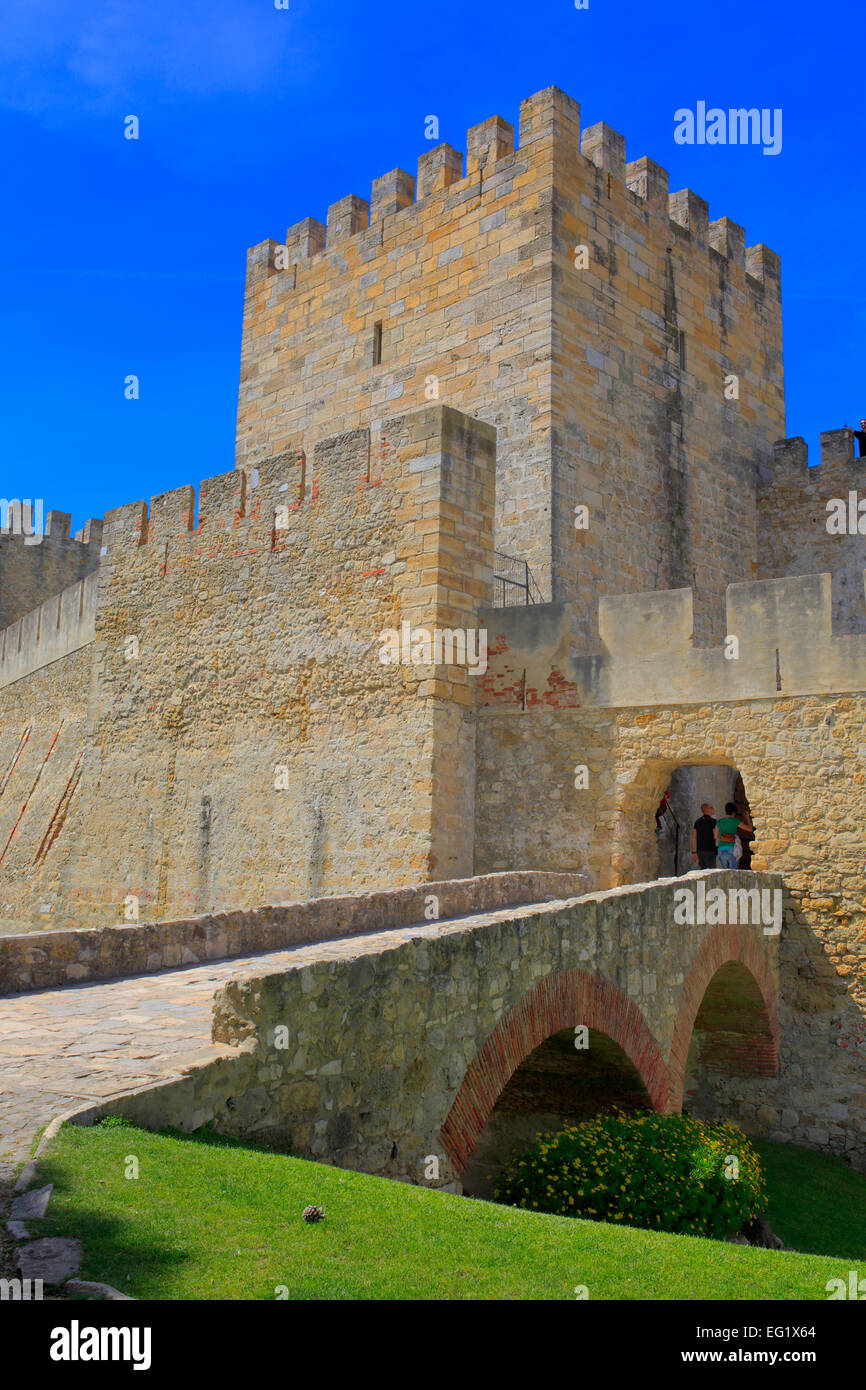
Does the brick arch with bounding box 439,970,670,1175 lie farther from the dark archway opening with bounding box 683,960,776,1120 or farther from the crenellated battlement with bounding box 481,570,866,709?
the crenellated battlement with bounding box 481,570,866,709

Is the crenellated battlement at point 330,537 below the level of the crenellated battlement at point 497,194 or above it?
below

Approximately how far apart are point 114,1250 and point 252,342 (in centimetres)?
1748

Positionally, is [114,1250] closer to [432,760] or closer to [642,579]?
[432,760]

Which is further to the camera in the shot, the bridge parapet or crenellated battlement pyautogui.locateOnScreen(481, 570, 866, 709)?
crenellated battlement pyautogui.locateOnScreen(481, 570, 866, 709)

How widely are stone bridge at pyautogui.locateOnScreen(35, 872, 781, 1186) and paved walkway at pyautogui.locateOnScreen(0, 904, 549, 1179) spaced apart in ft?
0.40

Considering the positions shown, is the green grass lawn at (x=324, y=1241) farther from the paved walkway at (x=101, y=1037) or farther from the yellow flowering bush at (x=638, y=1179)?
the yellow flowering bush at (x=638, y=1179)

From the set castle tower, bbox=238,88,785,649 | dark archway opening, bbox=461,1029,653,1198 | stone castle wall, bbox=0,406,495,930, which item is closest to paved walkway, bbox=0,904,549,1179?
dark archway opening, bbox=461,1029,653,1198

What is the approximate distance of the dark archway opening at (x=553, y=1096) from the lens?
8.16 metres

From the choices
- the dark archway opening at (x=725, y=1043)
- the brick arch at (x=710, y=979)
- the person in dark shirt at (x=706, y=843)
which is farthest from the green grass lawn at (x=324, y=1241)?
the person in dark shirt at (x=706, y=843)

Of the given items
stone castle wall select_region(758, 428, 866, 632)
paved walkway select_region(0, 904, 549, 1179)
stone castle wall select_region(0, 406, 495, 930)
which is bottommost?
paved walkway select_region(0, 904, 549, 1179)

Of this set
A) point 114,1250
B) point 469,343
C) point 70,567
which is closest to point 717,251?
point 469,343

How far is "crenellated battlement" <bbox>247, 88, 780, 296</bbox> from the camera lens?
14.6 meters

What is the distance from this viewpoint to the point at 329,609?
13.0 m

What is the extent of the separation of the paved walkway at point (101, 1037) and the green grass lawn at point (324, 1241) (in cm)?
30
